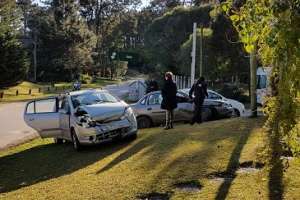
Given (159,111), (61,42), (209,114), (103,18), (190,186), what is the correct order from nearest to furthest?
1. (190,186)
2. (159,111)
3. (209,114)
4. (61,42)
5. (103,18)

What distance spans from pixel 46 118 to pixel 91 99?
1.62 m

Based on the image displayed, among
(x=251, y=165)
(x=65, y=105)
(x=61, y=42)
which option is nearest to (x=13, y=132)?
(x=65, y=105)

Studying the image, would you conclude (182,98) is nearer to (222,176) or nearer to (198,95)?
(198,95)

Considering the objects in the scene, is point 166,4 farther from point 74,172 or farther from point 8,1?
point 74,172

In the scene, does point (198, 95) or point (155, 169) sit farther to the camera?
point (198, 95)

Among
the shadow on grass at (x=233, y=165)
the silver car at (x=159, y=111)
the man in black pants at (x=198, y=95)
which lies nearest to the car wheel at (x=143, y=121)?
the silver car at (x=159, y=111)

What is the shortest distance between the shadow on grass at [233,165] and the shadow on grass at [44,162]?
3.19 metres

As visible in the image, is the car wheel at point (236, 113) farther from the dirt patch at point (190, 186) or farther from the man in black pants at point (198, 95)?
the dirt patch at point (190, 186)

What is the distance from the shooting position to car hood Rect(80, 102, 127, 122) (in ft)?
46.2

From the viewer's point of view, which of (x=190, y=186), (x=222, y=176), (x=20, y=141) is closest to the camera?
(x=190, y=186)

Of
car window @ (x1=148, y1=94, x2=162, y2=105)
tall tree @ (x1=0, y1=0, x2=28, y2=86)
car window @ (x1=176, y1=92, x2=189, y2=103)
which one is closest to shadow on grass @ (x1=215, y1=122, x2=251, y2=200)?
car window @ (x1=176, y1=92, x2=189, y2=103)

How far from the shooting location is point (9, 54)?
163 ft

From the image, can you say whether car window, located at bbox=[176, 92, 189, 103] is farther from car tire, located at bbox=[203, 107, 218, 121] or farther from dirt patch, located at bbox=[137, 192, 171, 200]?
dirt patch, located at bbox=[137, 192, 171, 200]

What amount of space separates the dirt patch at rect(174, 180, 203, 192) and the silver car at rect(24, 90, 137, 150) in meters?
5.76
